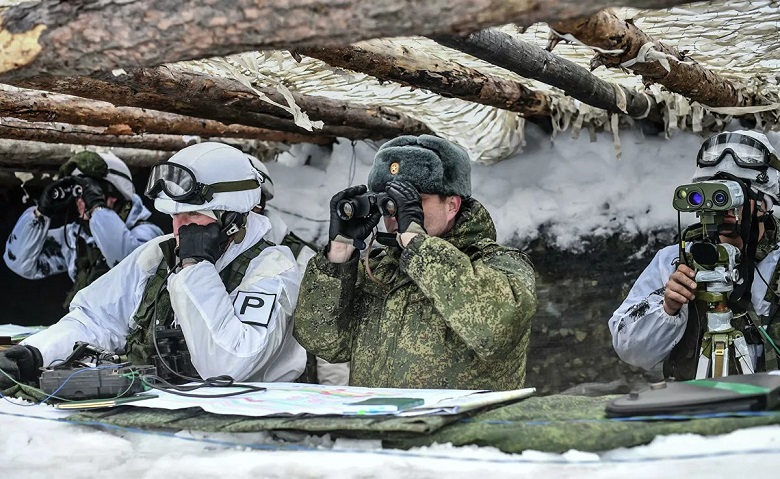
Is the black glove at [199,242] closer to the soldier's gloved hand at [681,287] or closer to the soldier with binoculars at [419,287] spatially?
the soldier with binoculars at [419,287]

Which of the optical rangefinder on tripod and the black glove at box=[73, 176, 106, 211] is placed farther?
the black glove at box=[73, 176, 106, 211]

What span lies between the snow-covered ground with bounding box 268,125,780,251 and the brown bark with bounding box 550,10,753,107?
2.25ft

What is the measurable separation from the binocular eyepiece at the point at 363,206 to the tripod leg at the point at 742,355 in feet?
3.34

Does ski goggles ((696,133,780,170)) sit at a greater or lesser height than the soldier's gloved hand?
greater

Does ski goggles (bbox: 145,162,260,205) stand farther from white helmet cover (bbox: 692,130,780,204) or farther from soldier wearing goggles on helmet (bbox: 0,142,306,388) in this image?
white helmet cover (bbox: 692,130,780,204)

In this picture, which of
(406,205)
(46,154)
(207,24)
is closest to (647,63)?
(406,205)

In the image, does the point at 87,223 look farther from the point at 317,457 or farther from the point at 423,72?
the point at 317,457

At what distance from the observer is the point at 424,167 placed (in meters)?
2.43

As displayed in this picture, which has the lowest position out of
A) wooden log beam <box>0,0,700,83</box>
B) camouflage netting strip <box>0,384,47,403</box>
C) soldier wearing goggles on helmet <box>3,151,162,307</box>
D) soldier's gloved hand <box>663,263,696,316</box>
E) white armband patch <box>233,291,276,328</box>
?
soldier wearing goggles on helmet <box>3,151,162,307</box>

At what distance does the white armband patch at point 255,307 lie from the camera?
2.55 metres

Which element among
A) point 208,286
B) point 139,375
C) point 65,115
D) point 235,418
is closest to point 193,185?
point 208,286

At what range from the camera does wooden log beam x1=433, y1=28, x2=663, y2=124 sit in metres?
2.53

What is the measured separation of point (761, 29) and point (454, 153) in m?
1.44

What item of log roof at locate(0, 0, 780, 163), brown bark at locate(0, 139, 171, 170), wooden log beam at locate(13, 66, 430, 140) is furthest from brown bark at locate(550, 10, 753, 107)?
brown bark at locate(0, 139, 171, 170)
